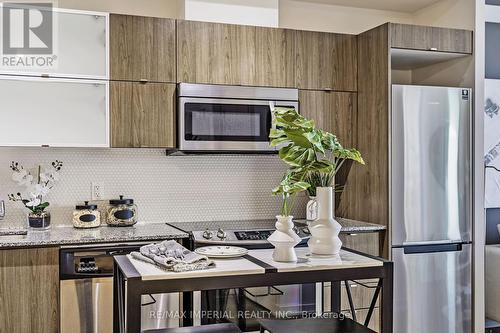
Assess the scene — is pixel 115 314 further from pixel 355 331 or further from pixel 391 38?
pixel 391 38

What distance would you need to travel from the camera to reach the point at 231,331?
2232 millimetres

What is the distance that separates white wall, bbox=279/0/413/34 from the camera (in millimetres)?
4426

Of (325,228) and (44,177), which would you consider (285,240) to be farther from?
(44,177)

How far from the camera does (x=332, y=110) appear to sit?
412cm

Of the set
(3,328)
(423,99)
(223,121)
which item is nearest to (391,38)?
(423,99)

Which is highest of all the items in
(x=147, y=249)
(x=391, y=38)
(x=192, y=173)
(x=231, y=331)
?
(x=391, y=38)

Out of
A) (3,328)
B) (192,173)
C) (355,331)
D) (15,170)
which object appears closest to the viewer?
(355,331)

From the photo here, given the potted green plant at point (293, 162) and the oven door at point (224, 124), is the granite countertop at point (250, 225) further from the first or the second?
the potted green plant at point (293, 162)

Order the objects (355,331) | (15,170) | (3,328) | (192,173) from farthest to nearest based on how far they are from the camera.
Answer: (192,173)
(15,170)
(3,328)
(355,331)

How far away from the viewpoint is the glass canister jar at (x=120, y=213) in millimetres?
3725

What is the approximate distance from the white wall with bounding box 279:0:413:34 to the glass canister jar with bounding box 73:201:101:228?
6.94 feet

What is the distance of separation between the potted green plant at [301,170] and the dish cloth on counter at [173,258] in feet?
1.04

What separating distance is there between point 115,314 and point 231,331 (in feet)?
1.66

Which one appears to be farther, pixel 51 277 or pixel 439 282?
pixel 439 282
